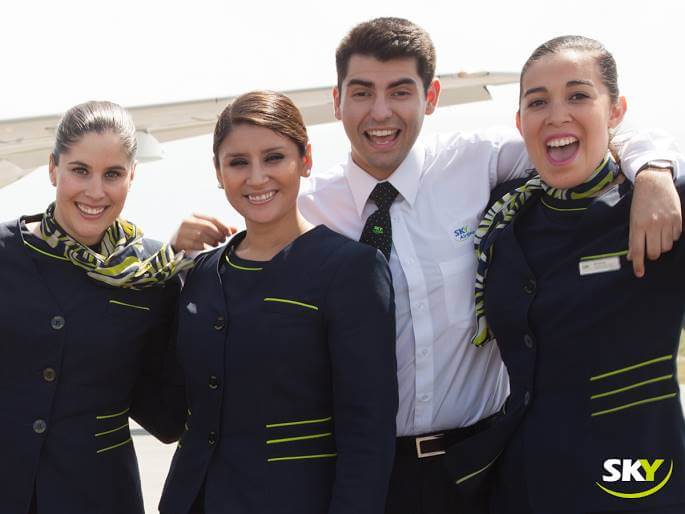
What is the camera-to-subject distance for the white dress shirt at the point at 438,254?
8.87ft

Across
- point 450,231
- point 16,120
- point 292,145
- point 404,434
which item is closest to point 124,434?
point 404,434

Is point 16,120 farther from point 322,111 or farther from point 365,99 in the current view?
point 365,99

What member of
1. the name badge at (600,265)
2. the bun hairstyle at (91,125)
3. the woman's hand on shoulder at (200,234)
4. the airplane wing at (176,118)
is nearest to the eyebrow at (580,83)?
the name badge at (600,265)

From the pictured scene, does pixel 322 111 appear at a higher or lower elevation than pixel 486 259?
higher

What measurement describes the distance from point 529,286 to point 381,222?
2.05 ft

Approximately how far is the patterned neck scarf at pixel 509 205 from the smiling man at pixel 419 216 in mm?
89

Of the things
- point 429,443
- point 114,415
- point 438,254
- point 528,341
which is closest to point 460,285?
point 438,254

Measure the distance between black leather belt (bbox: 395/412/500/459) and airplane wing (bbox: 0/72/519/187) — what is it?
6.97 metres

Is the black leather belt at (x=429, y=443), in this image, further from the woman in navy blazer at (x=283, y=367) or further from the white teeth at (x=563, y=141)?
the white teeth at (x=563, y=141)

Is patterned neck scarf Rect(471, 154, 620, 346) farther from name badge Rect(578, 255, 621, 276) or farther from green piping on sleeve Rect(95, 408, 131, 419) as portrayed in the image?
green piping on sleeve Rect(95, 408, 131, 419)

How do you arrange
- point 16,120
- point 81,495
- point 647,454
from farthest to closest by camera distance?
point 16,120, point 81,495, point 647,454

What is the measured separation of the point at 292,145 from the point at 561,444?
1.15 m

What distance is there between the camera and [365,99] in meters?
2.87

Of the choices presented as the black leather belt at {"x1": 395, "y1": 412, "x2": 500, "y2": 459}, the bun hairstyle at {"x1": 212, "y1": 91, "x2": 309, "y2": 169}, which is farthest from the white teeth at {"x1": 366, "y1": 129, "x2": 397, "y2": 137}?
the black leather belt at {"x1": 395, "y1": 412, "x2": 500, "y2": 459}
